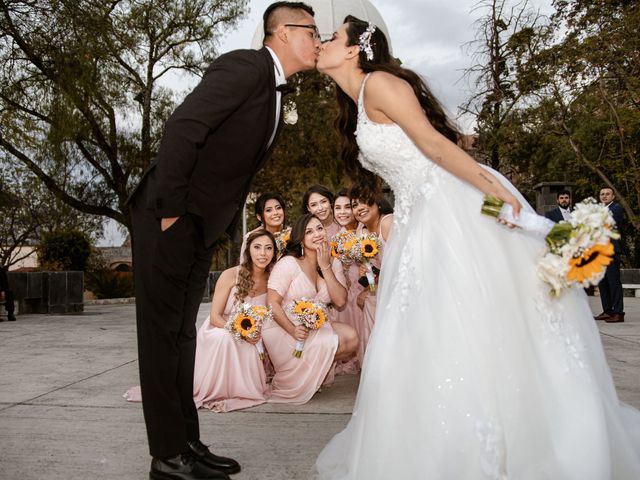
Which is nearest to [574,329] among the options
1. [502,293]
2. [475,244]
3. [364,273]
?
[502,293]

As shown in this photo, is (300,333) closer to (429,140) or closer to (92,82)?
(429,140)

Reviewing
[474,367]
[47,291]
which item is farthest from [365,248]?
[47,291]

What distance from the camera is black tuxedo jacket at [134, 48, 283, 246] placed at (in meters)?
2.87

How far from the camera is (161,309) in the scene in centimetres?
309

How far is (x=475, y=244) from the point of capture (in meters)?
2.86

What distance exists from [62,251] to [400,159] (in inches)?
651

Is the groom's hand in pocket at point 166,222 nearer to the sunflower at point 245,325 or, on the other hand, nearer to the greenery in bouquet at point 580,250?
the greenery in bouquet at point 580,250

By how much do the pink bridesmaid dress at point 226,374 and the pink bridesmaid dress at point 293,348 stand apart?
6.8 inches

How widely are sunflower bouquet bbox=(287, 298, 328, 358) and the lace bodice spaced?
6.43 ft

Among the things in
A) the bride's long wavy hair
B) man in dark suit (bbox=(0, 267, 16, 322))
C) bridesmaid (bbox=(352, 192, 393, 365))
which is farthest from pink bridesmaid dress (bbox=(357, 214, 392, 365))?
man in dark suit (bbox=(0, 267, 16, 322))

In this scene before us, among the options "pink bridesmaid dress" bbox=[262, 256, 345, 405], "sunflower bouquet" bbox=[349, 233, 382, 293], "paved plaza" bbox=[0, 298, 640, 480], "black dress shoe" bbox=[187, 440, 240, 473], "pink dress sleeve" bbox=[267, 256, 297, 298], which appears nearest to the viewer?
"black dress shoe" bbox=[187, 440, 240, 473]

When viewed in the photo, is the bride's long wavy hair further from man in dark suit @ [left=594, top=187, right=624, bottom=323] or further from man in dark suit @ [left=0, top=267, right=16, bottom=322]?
man in dark suit @ [left=0, top=267, right=16, bottom=322]

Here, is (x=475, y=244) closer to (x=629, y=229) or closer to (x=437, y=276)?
(x=437, y=276)

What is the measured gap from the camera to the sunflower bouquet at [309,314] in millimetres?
5020
